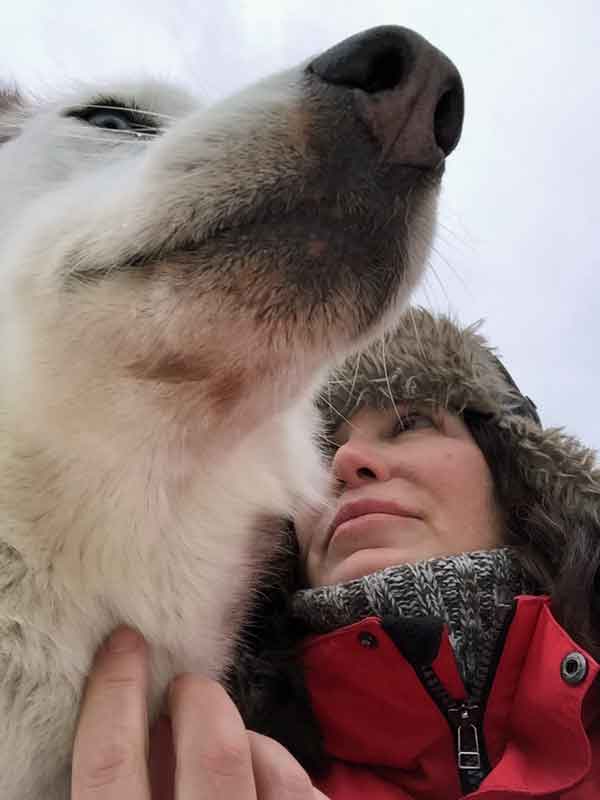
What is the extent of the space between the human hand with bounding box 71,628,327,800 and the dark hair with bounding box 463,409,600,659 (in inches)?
39.3

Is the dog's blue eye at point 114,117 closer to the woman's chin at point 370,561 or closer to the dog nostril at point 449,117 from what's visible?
the dog nostril at point 449,117

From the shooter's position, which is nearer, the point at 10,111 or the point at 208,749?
the point at 208,749

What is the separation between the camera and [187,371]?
40.3 inches

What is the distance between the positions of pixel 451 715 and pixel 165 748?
84 cm

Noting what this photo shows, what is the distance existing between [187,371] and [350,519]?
1190 millimetres

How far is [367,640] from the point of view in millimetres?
1799

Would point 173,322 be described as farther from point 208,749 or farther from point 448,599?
point 448,599

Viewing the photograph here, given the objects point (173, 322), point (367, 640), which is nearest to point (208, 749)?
point (173, 322)

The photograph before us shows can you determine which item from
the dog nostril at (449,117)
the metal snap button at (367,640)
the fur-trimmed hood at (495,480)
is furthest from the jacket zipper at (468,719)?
the dog nostril at (449,117)

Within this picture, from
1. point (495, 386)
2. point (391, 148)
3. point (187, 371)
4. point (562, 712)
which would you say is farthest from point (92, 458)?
point (495, 386)

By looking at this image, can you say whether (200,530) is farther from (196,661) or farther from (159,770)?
(159,770)

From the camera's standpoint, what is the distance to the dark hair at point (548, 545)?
1.92 metres

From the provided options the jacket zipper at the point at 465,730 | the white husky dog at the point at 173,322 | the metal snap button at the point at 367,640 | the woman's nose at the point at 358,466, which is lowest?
the jacket zipper at the point at 465,730

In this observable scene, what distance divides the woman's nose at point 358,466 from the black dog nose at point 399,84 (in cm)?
127
